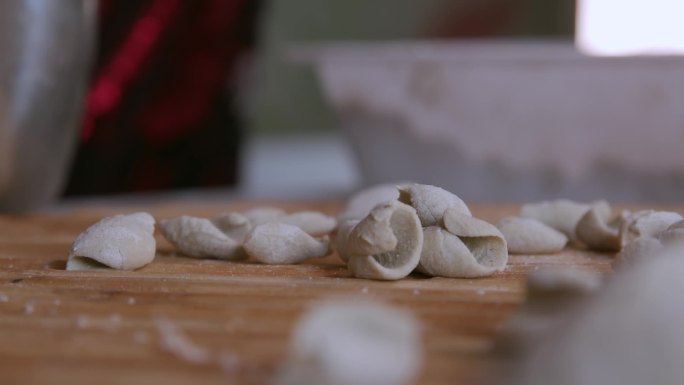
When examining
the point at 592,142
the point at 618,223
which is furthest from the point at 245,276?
the point at 592,142

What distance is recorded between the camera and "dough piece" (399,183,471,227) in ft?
2.46

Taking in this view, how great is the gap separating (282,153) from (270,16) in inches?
21.0

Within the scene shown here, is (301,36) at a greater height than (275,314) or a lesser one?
greater

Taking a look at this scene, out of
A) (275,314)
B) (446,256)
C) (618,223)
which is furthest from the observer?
(618,223)

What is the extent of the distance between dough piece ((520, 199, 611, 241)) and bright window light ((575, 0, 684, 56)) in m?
2.44

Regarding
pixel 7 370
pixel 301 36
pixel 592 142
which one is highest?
pixel 301 36

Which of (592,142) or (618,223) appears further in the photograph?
(592,142)

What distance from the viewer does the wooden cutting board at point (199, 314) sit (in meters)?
0.48

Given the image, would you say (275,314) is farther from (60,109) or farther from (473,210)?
(60,109)

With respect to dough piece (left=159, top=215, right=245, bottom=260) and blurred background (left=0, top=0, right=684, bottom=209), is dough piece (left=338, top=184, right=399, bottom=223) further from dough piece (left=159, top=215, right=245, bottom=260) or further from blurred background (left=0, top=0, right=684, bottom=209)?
blurred background (left=0, top=0, right=684, bottom=209)

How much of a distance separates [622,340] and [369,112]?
1.28 meters

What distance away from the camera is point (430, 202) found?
0.75 metres

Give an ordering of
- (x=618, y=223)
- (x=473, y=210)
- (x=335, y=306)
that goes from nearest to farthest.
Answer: (x=335, y=306)
(x=618, y=223)
(x=473, y=210)

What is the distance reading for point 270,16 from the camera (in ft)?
11.7
